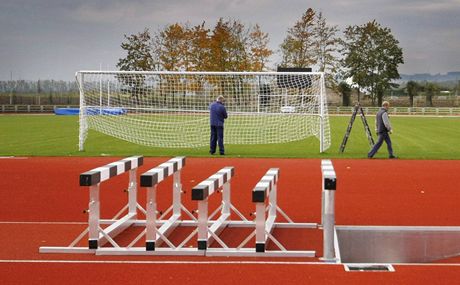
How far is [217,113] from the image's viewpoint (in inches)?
967

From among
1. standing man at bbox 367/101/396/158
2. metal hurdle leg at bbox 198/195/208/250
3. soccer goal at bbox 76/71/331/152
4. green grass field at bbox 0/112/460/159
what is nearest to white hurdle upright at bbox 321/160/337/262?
metal hurdle leg at bbox 198/195/208/250

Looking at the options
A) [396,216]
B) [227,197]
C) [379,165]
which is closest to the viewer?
[227,197]

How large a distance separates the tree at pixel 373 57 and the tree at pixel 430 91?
177 inches

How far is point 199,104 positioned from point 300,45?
159ft

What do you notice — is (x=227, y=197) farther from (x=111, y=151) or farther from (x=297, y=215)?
(x=111, y=151)

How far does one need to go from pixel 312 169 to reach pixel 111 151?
9.45 metres

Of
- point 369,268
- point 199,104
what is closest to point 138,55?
point 199,104

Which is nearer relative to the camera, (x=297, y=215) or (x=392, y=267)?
(x=392, y=267)

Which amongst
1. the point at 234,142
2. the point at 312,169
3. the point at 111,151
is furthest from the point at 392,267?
the point at 234,142

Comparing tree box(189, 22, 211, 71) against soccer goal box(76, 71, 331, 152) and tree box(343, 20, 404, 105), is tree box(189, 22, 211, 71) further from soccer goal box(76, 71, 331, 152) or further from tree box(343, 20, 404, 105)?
soccer goal box(76, 71, 331, 152)

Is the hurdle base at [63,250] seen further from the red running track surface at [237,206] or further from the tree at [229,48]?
the tree at [229,48]

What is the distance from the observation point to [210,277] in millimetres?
7797

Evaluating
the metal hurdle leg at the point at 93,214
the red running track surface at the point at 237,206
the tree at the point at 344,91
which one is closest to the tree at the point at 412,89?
the tree at the point at 344,91

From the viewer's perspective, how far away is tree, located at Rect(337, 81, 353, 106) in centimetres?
9288
